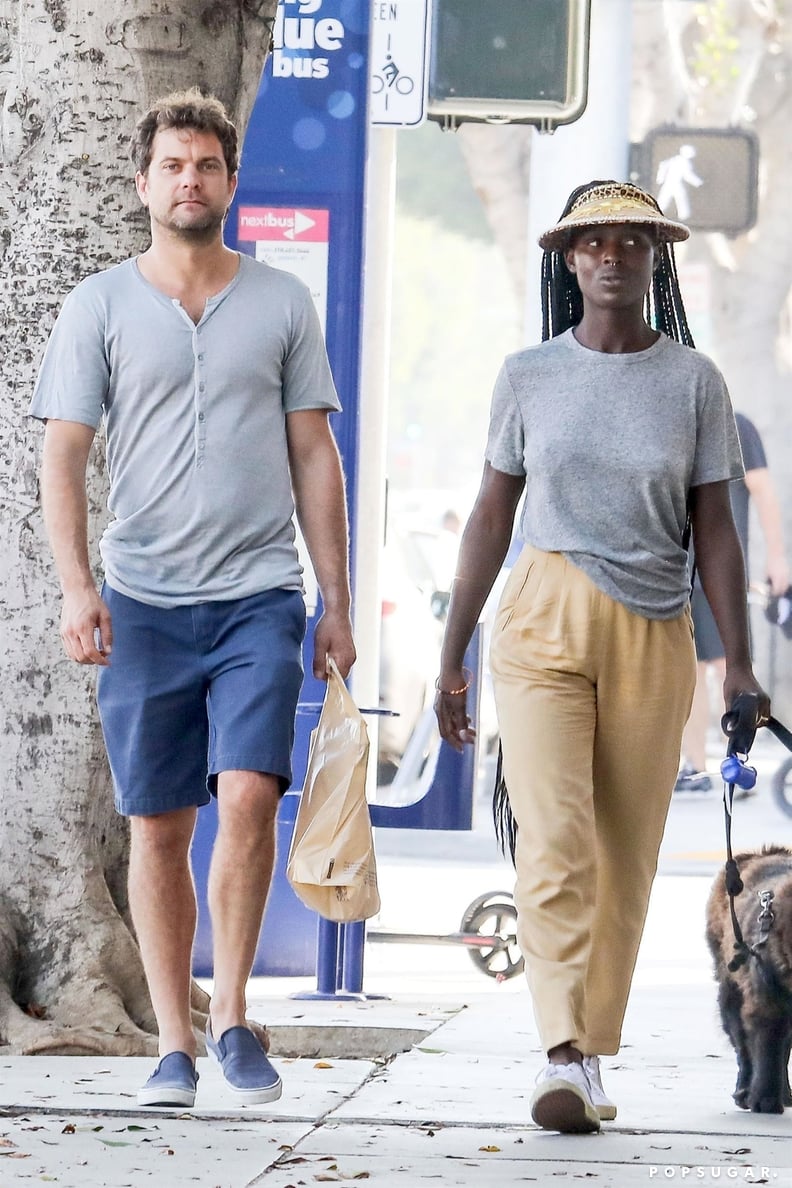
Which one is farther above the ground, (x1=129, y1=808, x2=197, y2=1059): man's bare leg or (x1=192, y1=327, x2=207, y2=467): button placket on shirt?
(x1=192, y1=327, x2=207, y2=467): button placket on shirt

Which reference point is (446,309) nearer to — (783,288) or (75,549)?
(783,288)

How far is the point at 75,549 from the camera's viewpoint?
4.88 m

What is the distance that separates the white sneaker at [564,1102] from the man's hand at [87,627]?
1273 mm

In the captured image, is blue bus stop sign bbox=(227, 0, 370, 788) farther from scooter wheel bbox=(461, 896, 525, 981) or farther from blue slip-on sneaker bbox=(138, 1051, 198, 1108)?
blue slip-on sneaker bbox=(138, 1051, 198, 1108)

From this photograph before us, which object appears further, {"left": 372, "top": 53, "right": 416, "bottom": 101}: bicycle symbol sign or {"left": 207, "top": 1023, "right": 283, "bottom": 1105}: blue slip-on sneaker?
{"left": 372, "top": 53, "right": 416, "bottom": 101}: bicycle symbol sign

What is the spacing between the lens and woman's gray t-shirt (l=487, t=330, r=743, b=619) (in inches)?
190

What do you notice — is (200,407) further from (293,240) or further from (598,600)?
(293,240)

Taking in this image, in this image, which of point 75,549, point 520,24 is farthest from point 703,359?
point 520,24

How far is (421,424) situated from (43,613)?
51840 millimetres

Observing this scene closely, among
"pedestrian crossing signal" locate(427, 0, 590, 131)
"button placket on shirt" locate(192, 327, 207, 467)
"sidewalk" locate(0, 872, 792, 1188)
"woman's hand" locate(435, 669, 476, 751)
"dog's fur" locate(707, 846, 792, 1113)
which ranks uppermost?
"pedestrian crossing signal" locate(427, 0, 590, 131)

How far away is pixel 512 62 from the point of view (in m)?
7.87

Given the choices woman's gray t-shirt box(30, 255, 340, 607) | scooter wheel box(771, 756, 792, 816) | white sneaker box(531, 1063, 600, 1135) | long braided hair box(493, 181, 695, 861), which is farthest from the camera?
scooter wheel box(771, 756, 792, 816)

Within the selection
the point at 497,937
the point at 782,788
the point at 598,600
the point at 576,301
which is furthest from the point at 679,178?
the point at 598,600

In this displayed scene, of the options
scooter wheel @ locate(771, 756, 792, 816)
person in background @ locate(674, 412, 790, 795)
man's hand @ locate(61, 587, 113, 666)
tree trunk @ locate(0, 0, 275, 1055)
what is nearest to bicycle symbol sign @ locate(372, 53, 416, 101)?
tree trunk @ locate(0, 0, 275, 1055)
